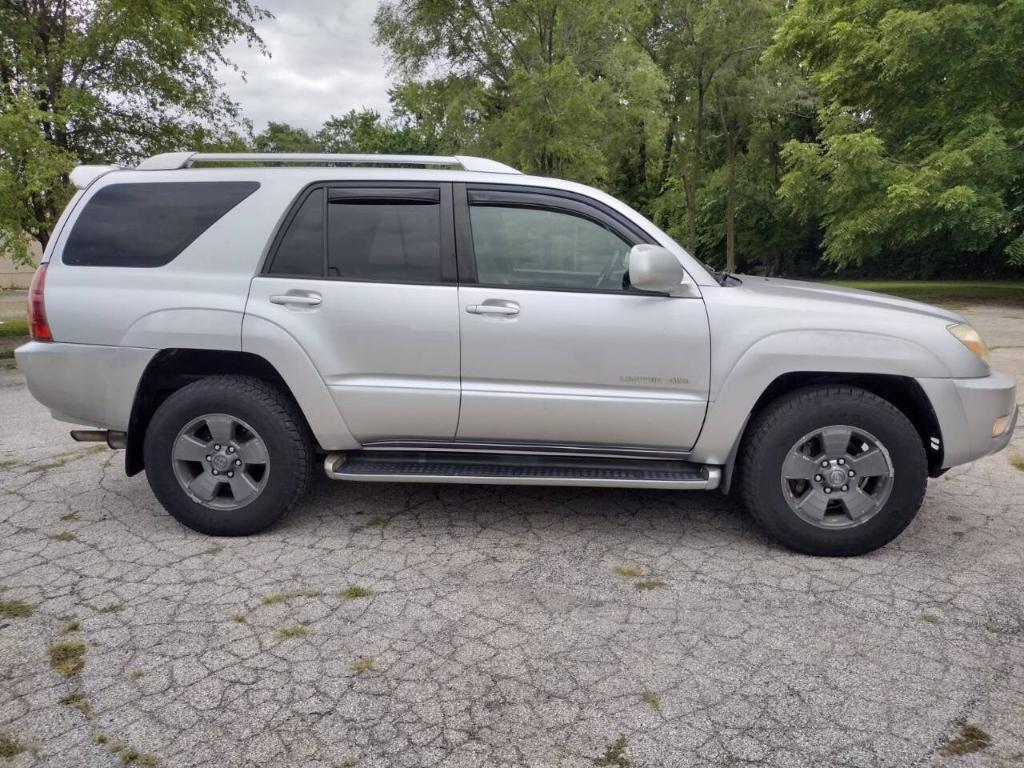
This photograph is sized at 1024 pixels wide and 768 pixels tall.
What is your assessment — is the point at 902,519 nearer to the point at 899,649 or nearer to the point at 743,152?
the point at 899,649

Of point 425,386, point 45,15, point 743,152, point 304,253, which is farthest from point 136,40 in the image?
point 743,152

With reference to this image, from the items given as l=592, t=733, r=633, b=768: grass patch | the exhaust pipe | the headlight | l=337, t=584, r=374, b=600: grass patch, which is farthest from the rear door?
the headlight

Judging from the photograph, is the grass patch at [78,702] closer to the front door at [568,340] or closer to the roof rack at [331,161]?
the front door at [568,340]

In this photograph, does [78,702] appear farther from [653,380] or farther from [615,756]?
[653,380]

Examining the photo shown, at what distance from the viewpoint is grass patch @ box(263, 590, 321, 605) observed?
3.17 meters

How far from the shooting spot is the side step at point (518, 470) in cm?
359

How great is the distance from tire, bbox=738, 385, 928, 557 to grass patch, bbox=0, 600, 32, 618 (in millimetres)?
3270

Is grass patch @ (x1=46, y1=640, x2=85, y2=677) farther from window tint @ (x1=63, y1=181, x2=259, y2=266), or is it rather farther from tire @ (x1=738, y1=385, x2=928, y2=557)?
tire @ (x1=738, y1=385, x2=928, y2=557)

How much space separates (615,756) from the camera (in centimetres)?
225

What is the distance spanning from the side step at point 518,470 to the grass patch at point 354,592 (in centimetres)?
55

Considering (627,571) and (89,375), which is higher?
(89,375)

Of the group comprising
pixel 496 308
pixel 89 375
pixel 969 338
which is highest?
pixel 496 308

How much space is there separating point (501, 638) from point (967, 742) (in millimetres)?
1583

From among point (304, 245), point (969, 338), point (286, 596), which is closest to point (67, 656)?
point (286, 596)
